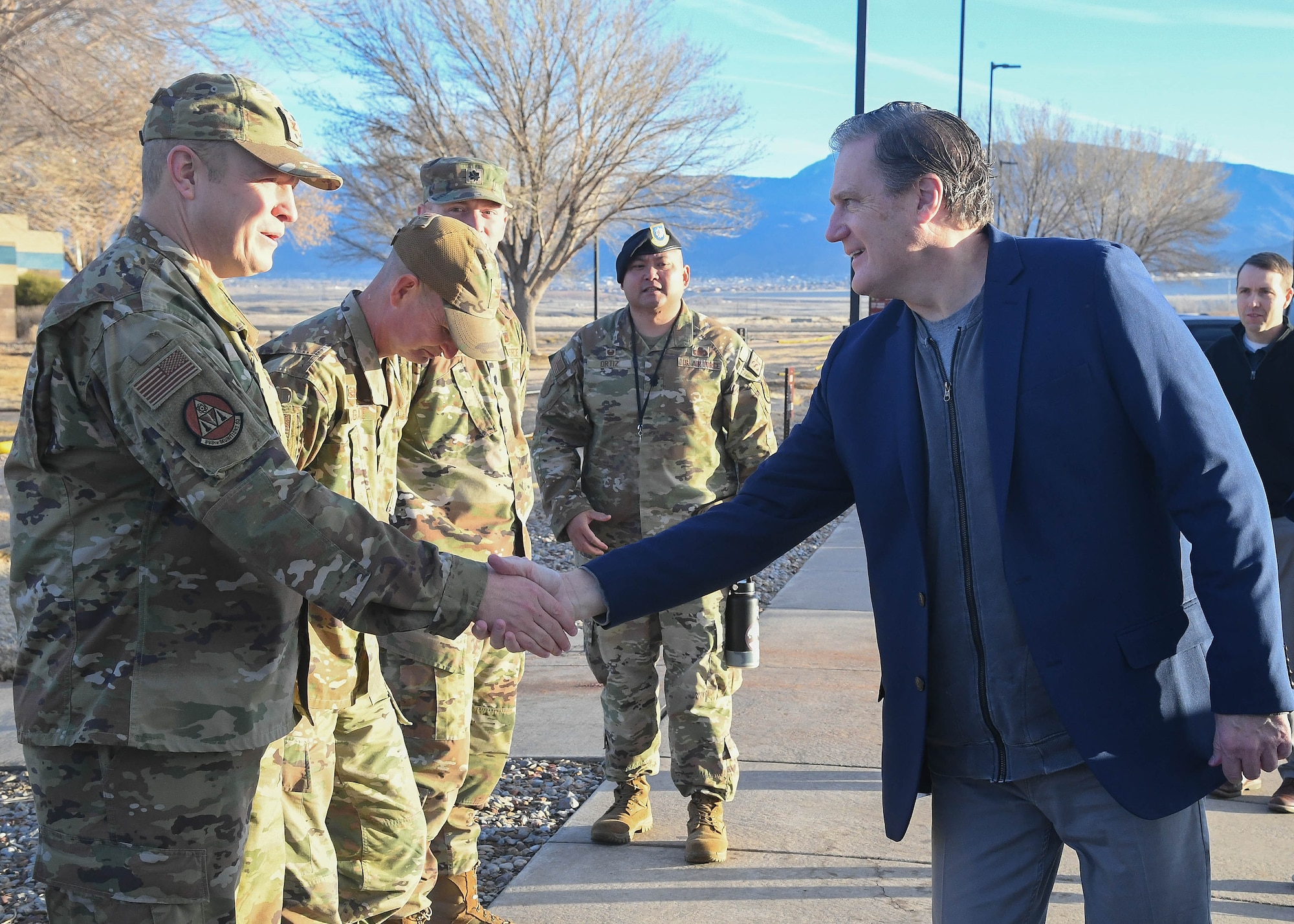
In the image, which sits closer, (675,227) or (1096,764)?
(1096,764)

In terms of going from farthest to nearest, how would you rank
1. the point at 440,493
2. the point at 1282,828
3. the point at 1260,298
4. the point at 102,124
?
the point at 102,124 < the point at 1260,298 < the point at 1282,828 < the point at 440,493

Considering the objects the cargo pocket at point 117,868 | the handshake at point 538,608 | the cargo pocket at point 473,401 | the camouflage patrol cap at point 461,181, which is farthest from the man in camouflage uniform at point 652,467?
the cargo pocket at point 117,868

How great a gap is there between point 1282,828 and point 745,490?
2.80 metres

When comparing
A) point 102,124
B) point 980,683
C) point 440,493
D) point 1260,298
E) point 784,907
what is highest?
point 102,124

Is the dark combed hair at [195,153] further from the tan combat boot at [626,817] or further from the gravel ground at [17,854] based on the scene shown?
the tan combat boot at [626,817]

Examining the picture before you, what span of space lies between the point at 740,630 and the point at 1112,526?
7.81ft

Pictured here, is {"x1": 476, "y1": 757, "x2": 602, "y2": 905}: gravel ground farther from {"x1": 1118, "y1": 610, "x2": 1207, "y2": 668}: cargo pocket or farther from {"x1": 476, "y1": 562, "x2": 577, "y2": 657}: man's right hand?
{"x1": 1118, "y1": 610, "x2": 1207, "y2": 668}: cargo pocket

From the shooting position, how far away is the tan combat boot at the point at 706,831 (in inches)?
167

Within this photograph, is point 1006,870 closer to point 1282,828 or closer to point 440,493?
point 440,493

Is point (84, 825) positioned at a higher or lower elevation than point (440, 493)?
lower

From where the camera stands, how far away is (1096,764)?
2.30m

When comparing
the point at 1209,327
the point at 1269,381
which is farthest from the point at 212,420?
the point at 1209,327

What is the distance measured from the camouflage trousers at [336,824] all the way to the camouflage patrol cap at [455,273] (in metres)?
1.00

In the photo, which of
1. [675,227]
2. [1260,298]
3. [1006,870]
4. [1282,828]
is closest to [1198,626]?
[1006,870]
